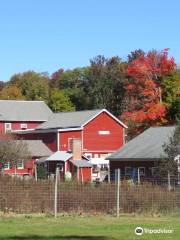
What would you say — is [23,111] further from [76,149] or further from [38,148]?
[76,149]

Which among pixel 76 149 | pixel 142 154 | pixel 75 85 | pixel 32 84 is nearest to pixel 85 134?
pixel 76 149

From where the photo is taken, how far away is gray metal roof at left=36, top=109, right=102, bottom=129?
3133 inches

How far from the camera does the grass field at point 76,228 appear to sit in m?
16.2

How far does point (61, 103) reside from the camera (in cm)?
11362

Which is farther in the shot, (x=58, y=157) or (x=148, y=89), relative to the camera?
(x=148, y=89)

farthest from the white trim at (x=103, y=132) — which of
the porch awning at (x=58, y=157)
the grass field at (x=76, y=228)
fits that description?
the grass field at (x=76, y=228)

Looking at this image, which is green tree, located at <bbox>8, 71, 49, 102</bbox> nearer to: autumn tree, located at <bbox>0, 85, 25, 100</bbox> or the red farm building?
autumn tree, located at <bbox>0, 85, 25, 100</bbox>

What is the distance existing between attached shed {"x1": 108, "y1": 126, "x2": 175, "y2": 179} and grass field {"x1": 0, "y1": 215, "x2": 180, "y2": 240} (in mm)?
29313

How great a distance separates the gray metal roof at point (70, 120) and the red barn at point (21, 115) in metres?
7.20

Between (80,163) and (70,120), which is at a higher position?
(70,120)

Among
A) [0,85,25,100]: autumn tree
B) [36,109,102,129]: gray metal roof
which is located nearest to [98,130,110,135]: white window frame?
[36,109,102,129]: gray metal roof

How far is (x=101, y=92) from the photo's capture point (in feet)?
360

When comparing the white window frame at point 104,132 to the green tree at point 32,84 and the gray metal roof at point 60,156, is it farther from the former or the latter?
the green tree at point 32,84

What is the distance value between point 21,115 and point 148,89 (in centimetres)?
2273
